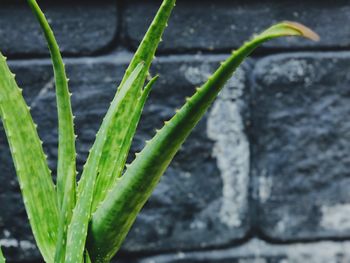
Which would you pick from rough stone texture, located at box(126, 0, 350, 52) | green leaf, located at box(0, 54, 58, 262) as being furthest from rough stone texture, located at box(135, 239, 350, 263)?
green leaf, located at box(0, 54, 58, 262)

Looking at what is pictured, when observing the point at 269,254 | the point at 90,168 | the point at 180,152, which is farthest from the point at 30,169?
the point at 269,254

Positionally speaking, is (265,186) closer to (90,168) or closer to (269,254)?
(269,254)

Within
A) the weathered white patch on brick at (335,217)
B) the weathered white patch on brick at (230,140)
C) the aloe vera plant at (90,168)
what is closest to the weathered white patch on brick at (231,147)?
the weathered white patch on brick at (230,140)

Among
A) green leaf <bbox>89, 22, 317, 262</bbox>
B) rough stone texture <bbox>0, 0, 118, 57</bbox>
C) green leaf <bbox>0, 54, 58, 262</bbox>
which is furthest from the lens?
rough stone texture <bbox>0, 0, 118, 57</bbox>

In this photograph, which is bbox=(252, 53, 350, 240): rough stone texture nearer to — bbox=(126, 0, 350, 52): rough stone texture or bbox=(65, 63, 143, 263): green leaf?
bbox=(126, 0, 350, 52): rough stone texture

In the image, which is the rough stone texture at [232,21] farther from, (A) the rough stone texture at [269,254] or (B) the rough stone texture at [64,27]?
(A) the rough stone texture at [269,254]

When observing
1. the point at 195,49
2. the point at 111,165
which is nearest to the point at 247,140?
the point at 195,49

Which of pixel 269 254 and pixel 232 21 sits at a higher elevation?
pixel 232 21
